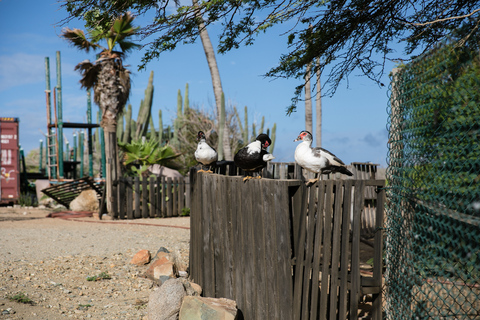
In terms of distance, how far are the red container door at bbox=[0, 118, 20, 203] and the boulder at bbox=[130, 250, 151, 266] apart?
11959 millimetres

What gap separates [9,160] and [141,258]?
1232 centimetres

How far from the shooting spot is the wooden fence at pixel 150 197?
13508 millimetres

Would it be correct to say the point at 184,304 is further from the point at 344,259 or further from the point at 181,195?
the point at 181,195

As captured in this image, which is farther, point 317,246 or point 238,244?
point 238,244

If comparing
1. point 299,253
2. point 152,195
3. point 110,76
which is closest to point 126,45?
point 110,76

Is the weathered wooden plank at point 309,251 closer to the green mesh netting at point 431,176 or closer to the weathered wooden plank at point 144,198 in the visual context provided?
the green mesh netting at point 431,176

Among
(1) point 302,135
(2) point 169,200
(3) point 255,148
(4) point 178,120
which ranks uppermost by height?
(4) point 178,120

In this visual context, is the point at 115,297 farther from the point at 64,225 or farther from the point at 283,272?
the point at 64,225

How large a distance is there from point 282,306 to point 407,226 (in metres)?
1.37

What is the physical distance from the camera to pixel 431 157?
3498 mm

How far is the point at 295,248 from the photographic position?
405cm

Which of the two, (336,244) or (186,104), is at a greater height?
(186,104)

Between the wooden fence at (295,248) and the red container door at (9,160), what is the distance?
48.6ft

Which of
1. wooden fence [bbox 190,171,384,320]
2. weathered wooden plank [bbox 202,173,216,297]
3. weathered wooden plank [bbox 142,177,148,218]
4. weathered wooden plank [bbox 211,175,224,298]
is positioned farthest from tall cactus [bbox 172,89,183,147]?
wooden fence [bbox 190,171,384,320]
